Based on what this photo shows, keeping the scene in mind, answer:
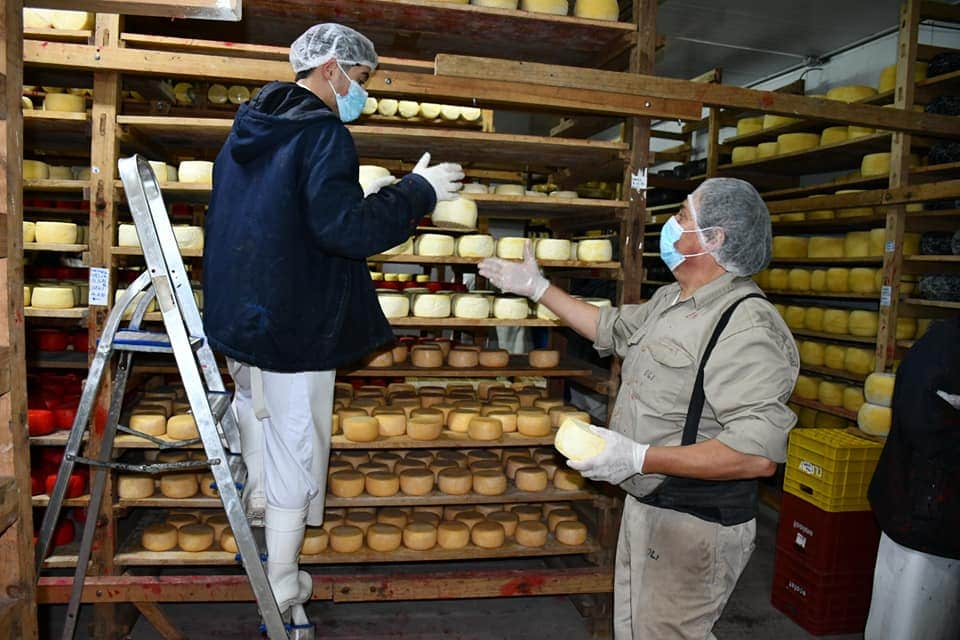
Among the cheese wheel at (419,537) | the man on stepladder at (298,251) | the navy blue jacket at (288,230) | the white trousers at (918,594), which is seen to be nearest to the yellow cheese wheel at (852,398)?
the white trousers at (918,594)

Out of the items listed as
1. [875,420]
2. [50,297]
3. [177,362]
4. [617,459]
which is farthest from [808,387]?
[50,297]

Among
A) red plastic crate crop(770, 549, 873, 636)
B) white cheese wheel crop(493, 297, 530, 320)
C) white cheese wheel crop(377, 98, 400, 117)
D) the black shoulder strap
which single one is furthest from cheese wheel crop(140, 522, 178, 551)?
red plastic crate crop(770, 549, 873, 636)

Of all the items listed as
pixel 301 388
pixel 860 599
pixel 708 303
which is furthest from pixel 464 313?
pixel 860 599

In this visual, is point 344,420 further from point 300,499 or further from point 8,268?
point 8,268

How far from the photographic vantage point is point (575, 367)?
3396 mm

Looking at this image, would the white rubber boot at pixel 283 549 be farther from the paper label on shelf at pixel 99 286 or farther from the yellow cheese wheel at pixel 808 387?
the yellow cheese wheel at pixel 808 387

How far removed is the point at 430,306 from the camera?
304 centimetres

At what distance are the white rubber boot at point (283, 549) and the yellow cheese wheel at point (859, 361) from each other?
4.08 metres

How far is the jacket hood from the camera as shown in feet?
6.08

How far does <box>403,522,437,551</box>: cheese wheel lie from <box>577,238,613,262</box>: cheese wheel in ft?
4.69

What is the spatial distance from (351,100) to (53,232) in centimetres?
167

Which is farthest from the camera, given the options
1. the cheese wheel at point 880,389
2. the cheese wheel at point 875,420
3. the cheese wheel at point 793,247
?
the cheese wheel at point 793,247

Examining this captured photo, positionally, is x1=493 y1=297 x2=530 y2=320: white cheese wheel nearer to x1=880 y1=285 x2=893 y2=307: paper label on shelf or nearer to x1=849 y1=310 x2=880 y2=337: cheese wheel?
x1=880 y1=285 x2=893 y2=307: paper label on shelf

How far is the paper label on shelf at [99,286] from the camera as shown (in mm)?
2650
